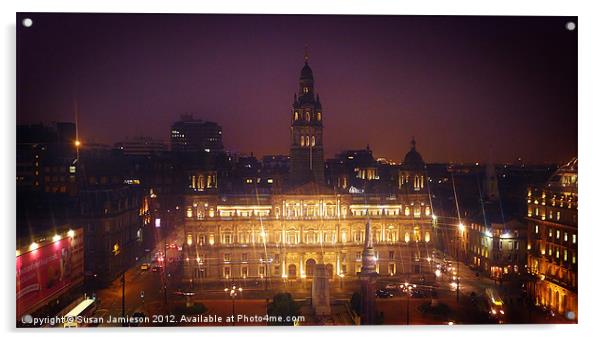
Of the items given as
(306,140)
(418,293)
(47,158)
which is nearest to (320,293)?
(418,293)

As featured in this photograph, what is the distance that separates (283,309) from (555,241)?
8.42 metres

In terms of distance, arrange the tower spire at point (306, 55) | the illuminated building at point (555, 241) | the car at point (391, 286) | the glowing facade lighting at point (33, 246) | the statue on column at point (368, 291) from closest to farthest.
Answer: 1. the glowing facade lighting at point (33, 246)
2. the illuminated building at point (555, 241)
3. the tower spire at point (306, 55)
4. the statue on column at point (368, 291)
5. the car at point (391, 286)

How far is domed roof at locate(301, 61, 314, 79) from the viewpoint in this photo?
15.7 meters

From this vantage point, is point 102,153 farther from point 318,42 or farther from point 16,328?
point 318,42

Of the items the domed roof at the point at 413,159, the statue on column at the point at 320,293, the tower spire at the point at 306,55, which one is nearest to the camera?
the tower spire at the point at 306,55

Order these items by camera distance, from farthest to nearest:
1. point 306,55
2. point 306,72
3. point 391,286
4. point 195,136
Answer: point 391,286 → point 195,136 → point 306,72 → point 306,55

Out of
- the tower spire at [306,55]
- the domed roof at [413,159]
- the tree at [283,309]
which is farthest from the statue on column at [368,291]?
the tower spire at [306,55]

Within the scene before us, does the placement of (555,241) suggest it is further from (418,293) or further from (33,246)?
(33,246)

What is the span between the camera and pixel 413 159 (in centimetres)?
2017

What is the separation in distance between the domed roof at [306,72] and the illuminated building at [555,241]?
7.25m

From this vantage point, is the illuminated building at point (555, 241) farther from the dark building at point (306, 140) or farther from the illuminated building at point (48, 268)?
the illuminated building at point (48, 268)

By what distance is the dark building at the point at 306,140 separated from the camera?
67.3 ft
